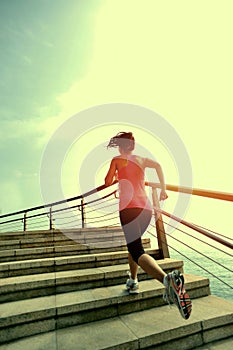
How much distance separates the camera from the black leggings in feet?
7.58

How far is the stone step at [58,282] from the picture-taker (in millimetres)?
2454

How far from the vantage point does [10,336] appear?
1.99 metres

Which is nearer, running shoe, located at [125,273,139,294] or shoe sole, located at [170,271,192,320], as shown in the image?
shoe sole, located at [170,271,192,320]

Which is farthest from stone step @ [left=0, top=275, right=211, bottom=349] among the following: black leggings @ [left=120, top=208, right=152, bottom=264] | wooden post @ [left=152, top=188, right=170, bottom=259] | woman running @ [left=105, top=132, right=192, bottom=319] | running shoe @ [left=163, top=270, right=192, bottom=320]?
wooden post @ [left=152, top=188, right=170, bottom=259]

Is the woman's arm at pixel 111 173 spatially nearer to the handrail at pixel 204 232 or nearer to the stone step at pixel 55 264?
the handrail at pixel 204 232

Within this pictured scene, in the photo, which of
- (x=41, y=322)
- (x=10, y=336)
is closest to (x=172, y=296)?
(x=41, y=322)

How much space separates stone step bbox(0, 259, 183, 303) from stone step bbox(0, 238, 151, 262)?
28.7 inches

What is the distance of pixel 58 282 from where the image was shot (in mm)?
2619

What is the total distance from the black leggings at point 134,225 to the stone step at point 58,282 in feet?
2.38

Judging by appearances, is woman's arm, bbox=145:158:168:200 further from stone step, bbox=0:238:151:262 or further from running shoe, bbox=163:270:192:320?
stone step, bbox=0:238:151:262

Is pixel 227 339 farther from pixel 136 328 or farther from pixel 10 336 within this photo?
pixel 10 336

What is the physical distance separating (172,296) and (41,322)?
1.15 meters

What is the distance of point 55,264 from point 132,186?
152 centimetres

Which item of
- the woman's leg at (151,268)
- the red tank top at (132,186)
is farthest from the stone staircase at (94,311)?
the red tank top at (132,186)
